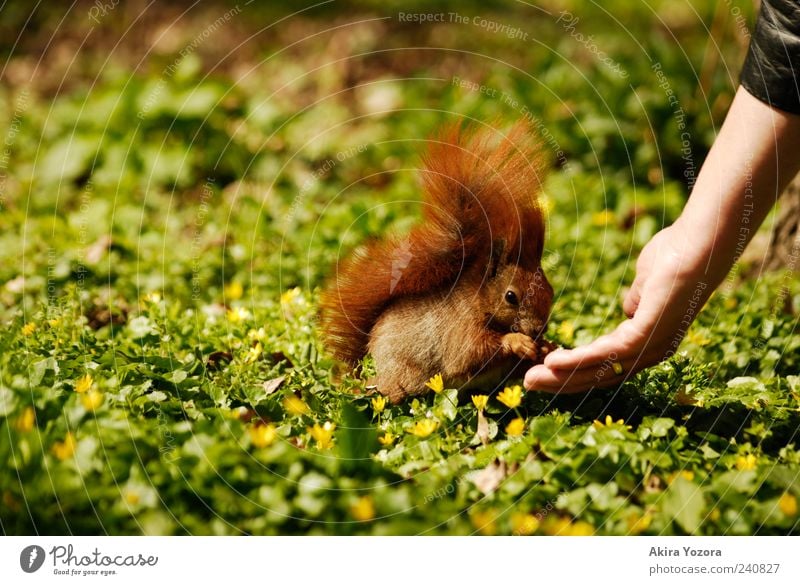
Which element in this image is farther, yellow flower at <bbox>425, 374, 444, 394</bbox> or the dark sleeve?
yellow flower at <bbox>425, 374, 444, 394</bbox>

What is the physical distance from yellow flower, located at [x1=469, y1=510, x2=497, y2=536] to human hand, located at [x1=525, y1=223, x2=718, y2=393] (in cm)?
49

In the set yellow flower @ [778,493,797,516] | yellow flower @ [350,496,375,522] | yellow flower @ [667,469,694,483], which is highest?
yellow flower @ [667,469,694,483]

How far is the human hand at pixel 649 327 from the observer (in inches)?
88.9

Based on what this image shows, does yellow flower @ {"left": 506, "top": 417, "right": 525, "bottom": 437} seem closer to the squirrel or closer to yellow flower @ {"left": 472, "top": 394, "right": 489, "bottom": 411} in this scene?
yellow flower @ {"left": 472, "top": 394, "right": 489, "bottom": 411}

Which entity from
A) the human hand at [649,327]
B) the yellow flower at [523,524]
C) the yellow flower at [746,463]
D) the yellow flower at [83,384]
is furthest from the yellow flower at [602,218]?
the yellow flower at [83,384]

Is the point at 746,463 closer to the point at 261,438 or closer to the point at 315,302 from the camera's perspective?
the point at 261,438

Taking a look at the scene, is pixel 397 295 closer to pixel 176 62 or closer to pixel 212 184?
pixel 212 184

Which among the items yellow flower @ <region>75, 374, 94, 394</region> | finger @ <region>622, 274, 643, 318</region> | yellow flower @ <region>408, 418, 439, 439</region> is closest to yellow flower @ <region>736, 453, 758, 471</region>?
finger @ <region>622, 274, 643, 318</region>

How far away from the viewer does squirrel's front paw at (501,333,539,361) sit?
261 centimetres

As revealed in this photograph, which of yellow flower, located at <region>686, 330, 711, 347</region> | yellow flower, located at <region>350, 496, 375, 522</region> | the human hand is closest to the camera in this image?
yellow flower, located at <region>350, 496, 375, 522</region>

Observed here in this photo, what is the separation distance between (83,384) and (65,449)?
34 centimetres

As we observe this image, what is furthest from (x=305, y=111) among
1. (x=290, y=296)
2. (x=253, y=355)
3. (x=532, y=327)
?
(x=532, y=327)

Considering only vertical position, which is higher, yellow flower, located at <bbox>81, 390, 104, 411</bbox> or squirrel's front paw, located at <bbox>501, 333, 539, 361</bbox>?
squirrel's front paw, located at <bbox>501, 333, 539, 361</bbox>
